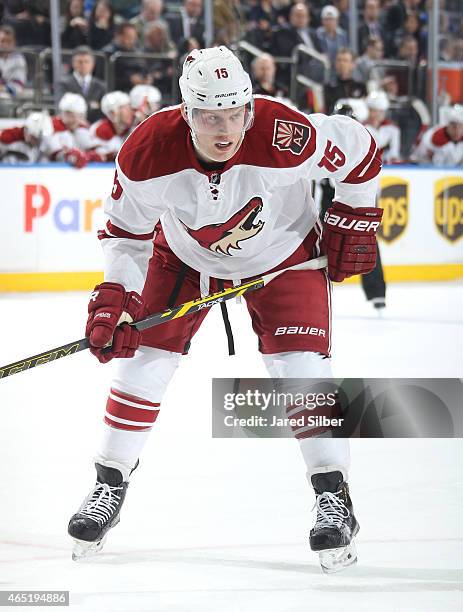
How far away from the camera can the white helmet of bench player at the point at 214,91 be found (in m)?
2.70

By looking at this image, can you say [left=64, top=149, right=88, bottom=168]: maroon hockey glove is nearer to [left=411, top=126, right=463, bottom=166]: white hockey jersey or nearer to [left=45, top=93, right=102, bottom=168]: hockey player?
[left=45, top=93, right=102, bottom=168]: hockey player

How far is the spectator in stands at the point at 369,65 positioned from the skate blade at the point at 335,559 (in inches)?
323

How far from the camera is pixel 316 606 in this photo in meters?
2.48

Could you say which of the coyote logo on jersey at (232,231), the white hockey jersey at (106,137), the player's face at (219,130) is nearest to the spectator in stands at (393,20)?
the white hockey jersey at (106,137)

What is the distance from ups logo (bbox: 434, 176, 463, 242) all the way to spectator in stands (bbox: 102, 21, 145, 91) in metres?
2.54

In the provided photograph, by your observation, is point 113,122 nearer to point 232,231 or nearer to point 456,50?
point 456,50

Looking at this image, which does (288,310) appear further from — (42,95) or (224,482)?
(42,95)

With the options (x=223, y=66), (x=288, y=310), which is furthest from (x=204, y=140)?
(x=288, y=310)

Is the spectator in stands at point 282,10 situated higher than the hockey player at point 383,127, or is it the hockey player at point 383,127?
the spectator in stands at point 282,10

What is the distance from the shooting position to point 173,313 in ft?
9.53

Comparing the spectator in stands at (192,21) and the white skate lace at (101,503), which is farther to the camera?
the spectator in stands at (192,21)

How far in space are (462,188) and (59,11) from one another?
3516 millimetres

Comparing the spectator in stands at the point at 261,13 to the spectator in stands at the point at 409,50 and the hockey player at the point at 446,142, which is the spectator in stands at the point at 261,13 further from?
the hockey player at the point at 446,142

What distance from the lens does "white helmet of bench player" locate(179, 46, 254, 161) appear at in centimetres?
270
